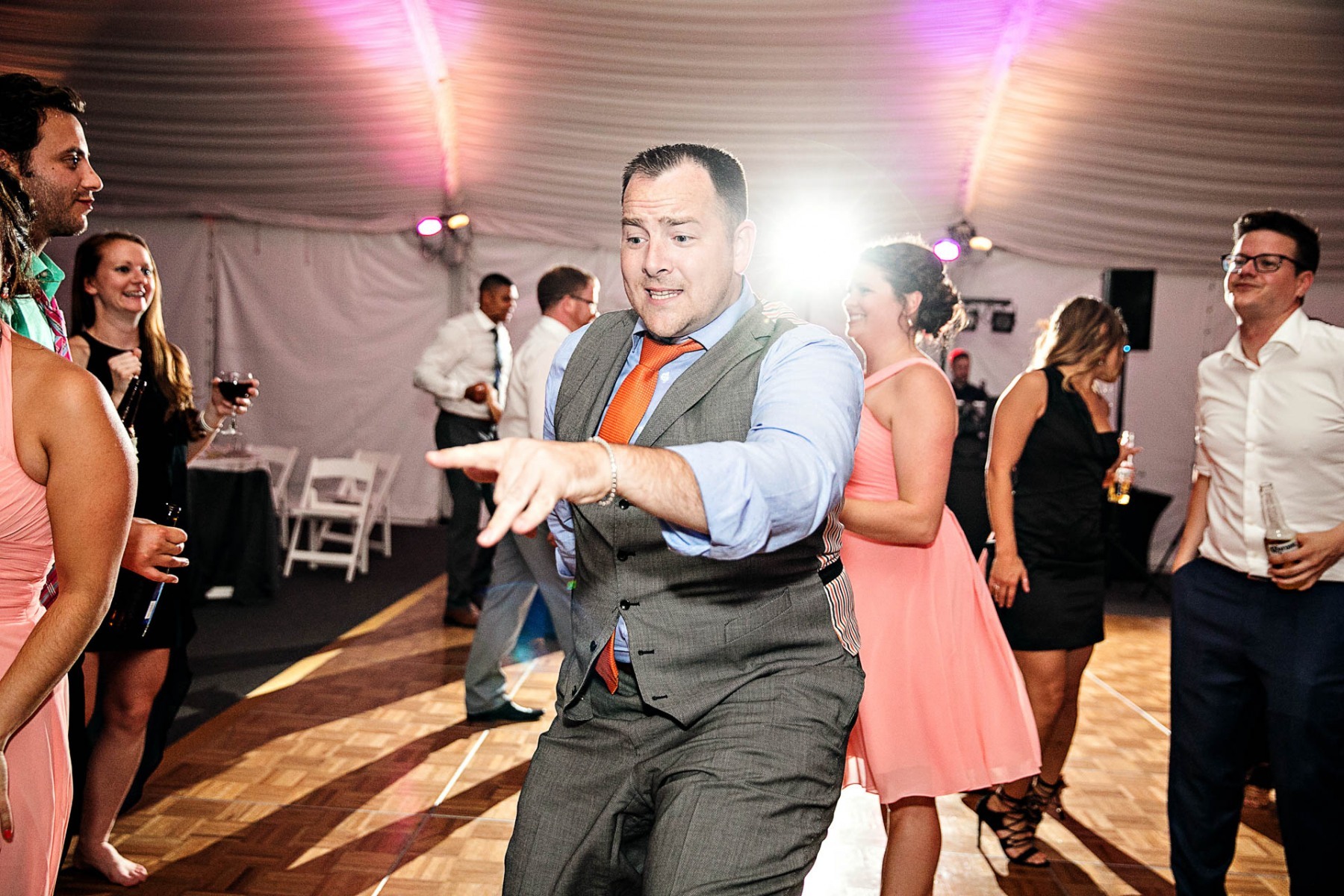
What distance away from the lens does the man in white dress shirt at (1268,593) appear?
2.28 m

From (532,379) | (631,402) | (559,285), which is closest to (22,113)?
(631,402)

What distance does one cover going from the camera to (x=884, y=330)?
2389mm

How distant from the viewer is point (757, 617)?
4.62 ft

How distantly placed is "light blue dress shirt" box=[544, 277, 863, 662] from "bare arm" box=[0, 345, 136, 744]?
2.13ft

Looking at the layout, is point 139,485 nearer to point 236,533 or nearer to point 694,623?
point 694,623

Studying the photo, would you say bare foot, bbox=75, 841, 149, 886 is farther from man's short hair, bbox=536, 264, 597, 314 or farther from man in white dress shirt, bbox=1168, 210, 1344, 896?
man in white dress shirt, bbox=1168, 210, 1344, 896

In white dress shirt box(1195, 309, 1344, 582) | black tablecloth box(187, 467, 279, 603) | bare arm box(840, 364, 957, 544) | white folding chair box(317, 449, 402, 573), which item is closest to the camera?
bare arm box(840, 364, 957, 544)

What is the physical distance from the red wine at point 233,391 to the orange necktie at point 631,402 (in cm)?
181

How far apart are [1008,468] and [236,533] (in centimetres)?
463

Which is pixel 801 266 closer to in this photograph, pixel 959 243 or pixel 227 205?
pixel 959 243

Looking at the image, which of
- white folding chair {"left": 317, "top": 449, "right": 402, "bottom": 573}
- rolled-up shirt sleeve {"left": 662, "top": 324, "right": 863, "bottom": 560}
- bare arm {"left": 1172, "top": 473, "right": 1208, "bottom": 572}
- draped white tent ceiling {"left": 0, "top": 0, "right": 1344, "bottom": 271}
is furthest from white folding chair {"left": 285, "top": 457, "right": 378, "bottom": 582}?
rolled-up shirt sleeve {"left": 662, "top": 324, "right": 863, "bottom": 560}

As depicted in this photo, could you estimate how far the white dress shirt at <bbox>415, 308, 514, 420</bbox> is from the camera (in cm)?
536

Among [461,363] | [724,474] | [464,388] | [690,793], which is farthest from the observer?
[461,363]

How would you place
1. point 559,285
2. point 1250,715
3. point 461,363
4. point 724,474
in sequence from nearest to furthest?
point 724,474, point 1250,715, point 559,285, point 461,363
